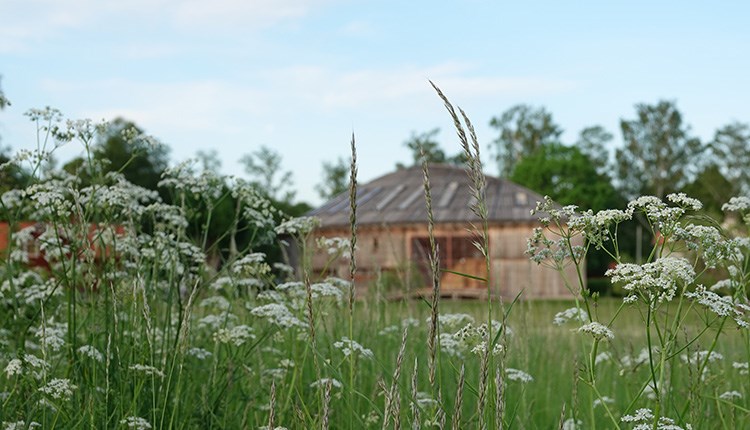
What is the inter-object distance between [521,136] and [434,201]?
21.0 m

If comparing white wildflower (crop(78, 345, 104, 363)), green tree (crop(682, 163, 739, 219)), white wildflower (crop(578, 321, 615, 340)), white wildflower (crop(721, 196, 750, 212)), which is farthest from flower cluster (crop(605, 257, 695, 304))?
green tree (crop(682, 163, 739, 219))

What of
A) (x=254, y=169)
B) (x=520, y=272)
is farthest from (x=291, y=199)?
(x=520, y=272)

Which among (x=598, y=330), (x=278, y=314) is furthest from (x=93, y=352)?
(x=598, y=330)

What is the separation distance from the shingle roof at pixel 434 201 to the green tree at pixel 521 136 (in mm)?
15230

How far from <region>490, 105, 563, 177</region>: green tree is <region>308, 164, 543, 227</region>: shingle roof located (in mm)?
15230

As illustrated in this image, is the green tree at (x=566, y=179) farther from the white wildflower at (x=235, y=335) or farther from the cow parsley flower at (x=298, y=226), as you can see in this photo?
the white wildflower at (x=235, y=335)

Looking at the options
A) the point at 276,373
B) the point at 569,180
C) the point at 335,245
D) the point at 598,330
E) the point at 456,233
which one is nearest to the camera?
the point at 598,330

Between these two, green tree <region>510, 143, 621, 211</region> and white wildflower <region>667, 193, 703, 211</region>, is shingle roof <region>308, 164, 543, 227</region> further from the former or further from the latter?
white wildflower <region>667, 193, 703, 211</region>

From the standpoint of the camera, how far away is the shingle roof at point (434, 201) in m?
31.4

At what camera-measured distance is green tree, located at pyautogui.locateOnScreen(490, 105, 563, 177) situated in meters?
51.8

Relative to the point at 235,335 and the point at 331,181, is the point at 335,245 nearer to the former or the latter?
the point at 235,335

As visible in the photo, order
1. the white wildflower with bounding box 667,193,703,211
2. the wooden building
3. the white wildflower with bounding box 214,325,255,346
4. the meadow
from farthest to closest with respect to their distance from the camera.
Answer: the wooden building, the white wildflower with bounding box 214,325,255,346, the white wildflower with bounding box 667,193,703,211, the meadow

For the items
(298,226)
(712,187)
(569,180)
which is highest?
(569,180)

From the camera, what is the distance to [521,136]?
5203cm
